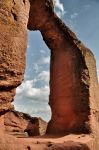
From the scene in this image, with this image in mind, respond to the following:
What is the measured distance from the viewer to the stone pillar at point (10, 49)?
4.87 metres

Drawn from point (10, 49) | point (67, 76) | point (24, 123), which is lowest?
point (24, 123)

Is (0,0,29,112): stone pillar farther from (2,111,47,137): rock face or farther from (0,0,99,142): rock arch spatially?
(2,111,47,137): rock face

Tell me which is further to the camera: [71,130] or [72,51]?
[72,51]

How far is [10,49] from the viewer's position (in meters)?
4.98

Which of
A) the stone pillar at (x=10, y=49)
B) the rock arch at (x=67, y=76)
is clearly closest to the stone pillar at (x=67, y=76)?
the rock arch at (x=67, y=76)

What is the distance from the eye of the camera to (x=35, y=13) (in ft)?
28.6

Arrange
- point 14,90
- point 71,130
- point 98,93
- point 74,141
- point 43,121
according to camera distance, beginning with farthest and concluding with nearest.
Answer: point 43,121, point 98,93, point 71,130, point 74,141, point 14,90

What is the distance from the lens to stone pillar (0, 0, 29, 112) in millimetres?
4867

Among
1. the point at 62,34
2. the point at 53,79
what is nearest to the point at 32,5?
the point at 62,34

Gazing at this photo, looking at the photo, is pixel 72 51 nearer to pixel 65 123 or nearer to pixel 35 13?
pixel 35 13

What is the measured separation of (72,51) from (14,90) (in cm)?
416

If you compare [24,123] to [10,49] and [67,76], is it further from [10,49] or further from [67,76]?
[10,49]

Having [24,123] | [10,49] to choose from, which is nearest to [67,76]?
[10,49]

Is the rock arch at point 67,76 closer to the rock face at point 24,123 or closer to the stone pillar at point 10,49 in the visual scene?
the stone pillar at point 10,49
